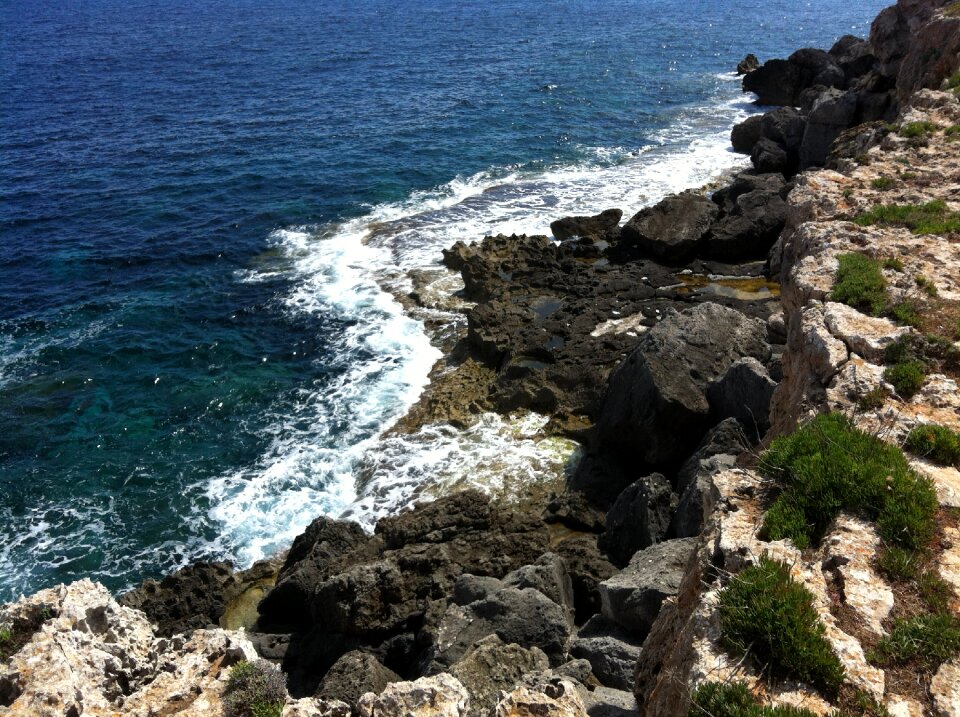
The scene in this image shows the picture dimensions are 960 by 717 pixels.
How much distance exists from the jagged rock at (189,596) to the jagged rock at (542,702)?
12159 mm

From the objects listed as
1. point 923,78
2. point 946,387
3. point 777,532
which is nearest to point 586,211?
point 923,78

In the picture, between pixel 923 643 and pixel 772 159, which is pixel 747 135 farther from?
pixel 923 643

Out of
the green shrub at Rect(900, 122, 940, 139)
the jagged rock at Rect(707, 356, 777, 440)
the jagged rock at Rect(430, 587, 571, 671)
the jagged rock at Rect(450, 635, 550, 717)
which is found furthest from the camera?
the green shrub at Rect(900, 122, 940, 139)

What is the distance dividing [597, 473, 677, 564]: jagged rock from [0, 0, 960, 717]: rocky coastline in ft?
0.26

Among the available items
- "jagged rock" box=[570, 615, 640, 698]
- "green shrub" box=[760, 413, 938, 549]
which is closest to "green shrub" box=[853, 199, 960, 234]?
"green shrub" box=[760, 413, 938, 549]

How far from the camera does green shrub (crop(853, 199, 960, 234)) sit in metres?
17.2

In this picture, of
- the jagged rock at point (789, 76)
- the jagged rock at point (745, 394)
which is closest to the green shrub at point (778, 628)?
the jagged rock at point (745, 394)

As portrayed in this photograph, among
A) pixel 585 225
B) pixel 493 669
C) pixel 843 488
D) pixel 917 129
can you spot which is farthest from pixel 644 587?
pixel 585 225

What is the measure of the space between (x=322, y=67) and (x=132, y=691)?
76.0 m

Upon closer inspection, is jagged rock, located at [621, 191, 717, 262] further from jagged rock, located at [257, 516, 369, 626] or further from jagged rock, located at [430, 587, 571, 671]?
jagged rock, located at [430, 587, 571, 671]

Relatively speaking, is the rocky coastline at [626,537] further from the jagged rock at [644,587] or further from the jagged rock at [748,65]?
the jagged rock at [748,65]

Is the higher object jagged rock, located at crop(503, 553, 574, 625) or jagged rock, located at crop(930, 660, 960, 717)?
jagged rock, located at crop(930, 660, 960, 717)

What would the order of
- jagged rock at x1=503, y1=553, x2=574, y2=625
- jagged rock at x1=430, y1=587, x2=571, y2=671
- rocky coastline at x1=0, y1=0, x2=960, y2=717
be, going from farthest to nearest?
1. jagged rock at x1=503, y1=553, x2=574, y2=625
2. jagged rock at x1=430, y1=587, x2=571, y2=671
3. rocky coastline at x1=0, y1=0, x2=960, y2=717

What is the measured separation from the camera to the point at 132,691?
11.3 metres
